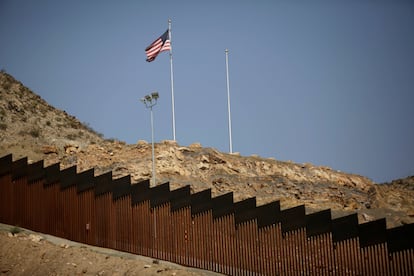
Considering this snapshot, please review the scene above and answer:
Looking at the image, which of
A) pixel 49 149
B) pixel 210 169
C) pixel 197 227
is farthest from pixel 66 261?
pixel 49 149

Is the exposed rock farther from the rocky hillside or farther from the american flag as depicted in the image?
the american flag

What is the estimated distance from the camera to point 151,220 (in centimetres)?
2081

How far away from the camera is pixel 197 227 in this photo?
20281 mm

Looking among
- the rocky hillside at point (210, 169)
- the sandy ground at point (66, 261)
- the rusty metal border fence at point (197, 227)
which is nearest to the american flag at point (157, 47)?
the rocky hillside at point (210, 169)

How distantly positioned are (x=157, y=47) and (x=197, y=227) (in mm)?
18288

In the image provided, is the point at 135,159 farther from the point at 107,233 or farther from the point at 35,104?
the point at 35,104

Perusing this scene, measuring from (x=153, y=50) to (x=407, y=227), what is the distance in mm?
22777

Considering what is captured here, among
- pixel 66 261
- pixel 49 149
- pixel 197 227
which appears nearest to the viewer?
pixel 66 261

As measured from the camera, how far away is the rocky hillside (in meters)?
34.6

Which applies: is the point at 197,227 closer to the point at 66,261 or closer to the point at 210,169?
the point at 66,261

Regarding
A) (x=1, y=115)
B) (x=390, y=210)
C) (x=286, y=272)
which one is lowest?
(x=286, y=272)

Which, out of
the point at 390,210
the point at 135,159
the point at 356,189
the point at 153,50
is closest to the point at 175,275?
the point at 135,159

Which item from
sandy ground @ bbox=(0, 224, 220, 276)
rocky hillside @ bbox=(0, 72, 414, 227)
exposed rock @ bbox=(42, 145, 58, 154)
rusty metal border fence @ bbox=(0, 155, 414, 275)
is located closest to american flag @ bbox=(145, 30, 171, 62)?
rocky hillside @ bbox=(0, 72, 414, 227)

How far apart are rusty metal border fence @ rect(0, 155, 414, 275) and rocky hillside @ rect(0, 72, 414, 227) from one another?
32.3ft
